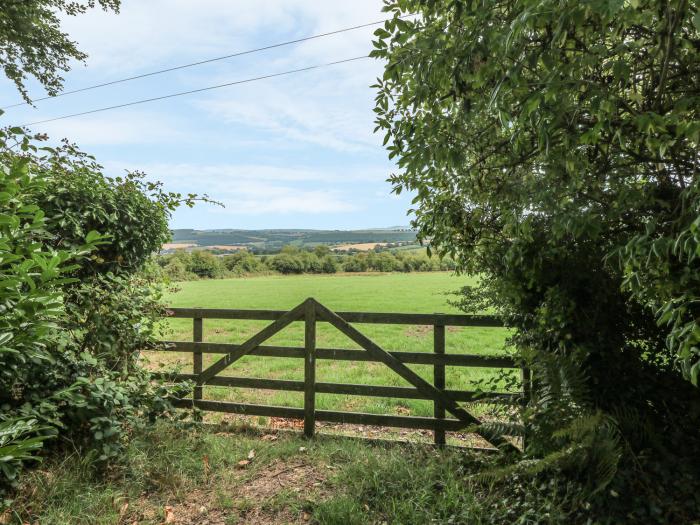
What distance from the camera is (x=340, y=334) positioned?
1312 cm

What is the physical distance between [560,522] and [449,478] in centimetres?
100

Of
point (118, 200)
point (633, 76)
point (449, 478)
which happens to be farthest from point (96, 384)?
point (633, 76)

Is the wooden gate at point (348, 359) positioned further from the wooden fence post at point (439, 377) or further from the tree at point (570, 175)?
the tree at point (570, 175)

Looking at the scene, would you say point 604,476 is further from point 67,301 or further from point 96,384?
point 67,301

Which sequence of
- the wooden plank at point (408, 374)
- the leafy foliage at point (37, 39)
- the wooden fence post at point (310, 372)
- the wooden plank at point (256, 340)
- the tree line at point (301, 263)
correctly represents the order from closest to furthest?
the wooden plank at point (408, 374)
the wooden fence post at point (310, 372)
the wooden plank at point (256, 340)
the leafy foliage at point (37, 39)
the tree line at point (301, 263)

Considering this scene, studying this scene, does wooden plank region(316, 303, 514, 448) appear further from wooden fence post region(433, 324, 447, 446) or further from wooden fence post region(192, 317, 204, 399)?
wooden fence post region(192, 317, 204, 399)

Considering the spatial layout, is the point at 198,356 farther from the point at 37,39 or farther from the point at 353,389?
the point at 37,39

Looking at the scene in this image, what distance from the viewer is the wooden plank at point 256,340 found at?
5.62 meters

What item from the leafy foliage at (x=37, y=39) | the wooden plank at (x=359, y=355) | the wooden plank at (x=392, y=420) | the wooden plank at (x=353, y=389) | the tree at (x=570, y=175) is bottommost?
the wooden plank at (x=392, y=420)

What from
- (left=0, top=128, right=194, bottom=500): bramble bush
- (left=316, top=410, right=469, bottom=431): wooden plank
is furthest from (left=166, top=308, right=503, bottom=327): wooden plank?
(left=316, top=410, right=469, bottom=431): wooden plank

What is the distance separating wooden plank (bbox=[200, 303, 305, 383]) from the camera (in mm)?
5617

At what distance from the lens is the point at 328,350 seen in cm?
556

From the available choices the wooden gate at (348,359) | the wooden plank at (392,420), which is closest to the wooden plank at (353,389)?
the wooden gate at (348,359)

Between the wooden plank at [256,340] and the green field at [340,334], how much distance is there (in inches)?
16.0
